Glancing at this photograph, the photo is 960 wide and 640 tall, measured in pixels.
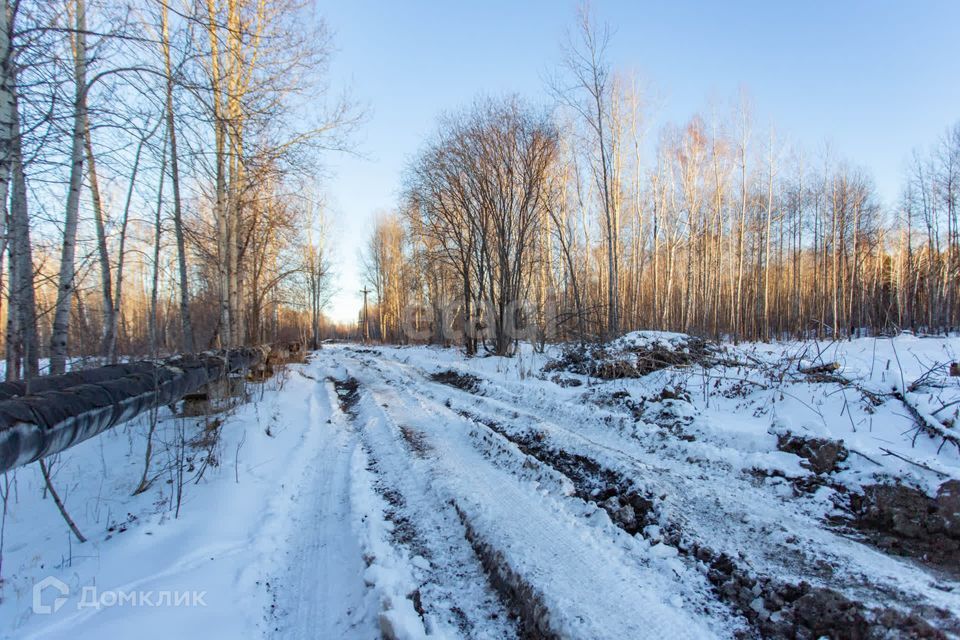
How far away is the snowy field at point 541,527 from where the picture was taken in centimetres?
237

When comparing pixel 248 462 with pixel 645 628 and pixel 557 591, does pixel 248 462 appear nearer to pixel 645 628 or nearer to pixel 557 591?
pixel 557 591

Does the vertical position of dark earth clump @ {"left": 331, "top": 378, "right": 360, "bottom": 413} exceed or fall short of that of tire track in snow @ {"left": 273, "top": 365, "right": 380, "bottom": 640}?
it falls short

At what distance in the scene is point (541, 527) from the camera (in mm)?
3334

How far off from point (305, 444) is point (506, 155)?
1341 centimetres

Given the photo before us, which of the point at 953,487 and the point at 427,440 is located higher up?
the point at 953,487

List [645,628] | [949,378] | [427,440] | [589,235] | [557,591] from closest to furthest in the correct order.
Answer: [645,628]
[557,591]
[949,378]
[427,440]
[589,235]

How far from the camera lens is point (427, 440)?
6062mm

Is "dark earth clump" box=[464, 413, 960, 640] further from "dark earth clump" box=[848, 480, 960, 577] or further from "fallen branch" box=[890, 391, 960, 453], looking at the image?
"fallen branch" box=[890, 391, 960, 453]

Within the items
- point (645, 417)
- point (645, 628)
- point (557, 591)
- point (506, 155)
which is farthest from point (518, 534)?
point (506, 155)

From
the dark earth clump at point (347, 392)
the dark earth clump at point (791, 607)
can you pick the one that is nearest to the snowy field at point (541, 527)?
the dark earth clump at point (791, 607)

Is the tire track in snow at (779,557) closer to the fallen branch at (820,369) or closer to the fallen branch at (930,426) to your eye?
the fallen branch at (930,426)

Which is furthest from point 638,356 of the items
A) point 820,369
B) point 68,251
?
point 68,251

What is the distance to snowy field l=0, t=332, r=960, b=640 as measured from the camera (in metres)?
2.37

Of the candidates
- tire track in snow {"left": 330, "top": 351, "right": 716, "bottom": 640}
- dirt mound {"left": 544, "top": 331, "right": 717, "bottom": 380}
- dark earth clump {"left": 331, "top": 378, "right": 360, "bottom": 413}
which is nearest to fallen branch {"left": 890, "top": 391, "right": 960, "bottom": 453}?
tire track in snow {"left": 330, "top": 351, "right": 716, "bottom": 640}
